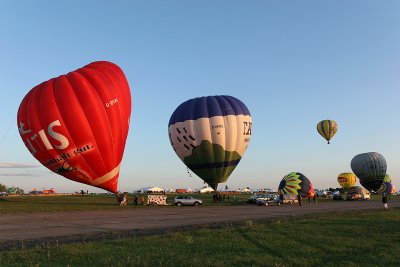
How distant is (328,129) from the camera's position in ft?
216

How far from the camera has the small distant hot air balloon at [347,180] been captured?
255ft

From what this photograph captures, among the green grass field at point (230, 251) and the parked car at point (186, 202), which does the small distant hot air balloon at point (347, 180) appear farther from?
the green grass field at point (230, 251)

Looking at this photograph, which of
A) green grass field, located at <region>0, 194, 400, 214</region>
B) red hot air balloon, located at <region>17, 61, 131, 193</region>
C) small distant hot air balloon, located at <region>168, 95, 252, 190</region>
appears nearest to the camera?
red hot air balloon, located at <region>17, 61, 131, 193</region>

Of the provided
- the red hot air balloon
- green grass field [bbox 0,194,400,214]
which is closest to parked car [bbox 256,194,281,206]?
green grass field [bbox 0,194,400,214]

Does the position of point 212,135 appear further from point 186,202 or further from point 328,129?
point 328,129

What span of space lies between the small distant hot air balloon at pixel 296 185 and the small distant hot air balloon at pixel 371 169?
1522 cm

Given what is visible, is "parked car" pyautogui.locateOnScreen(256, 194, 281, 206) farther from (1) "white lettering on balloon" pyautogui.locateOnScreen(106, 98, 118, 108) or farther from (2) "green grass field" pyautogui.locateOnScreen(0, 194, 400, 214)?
(1) "white lettering on balloon" pyautogui.locateOnScreen(106, 98, 118, 108)

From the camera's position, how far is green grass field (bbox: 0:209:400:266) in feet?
36.4

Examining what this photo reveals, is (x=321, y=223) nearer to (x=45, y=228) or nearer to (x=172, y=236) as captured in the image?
(x=172, y=236)

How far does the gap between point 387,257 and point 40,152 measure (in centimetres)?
2600

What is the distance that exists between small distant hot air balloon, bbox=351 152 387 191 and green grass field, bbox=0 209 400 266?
179 ft

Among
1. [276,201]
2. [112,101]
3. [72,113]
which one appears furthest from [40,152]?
[276,201]

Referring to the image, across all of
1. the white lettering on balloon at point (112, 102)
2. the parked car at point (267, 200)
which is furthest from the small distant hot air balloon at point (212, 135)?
the white lettering on balloon at point (112, 102)

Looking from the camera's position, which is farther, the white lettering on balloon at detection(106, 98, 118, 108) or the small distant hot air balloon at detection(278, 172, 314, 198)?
the small distant hot air balloon at detection(278, 172, 314, 198)
